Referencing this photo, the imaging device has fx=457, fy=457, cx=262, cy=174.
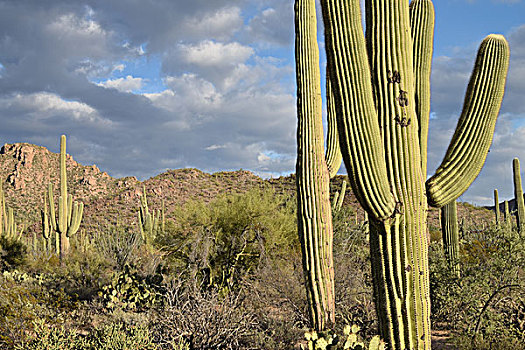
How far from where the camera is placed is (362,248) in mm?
11039

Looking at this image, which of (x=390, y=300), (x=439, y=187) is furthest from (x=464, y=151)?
(x=390, y=300)

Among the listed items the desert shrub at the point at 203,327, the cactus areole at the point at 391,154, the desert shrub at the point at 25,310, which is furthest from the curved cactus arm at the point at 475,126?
the desert shrub at the point at 25,310

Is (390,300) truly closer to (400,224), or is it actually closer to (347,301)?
(400,224)

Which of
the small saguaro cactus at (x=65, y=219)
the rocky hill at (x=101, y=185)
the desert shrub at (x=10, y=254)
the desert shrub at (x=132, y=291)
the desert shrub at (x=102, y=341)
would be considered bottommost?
the desert shrub at (x=102, y=341)

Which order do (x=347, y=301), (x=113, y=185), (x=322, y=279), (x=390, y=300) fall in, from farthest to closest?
1. (x=113, y=185)
2. (x=347, y=301)
3. (x=322, y=279)
4. (x=390, y=300)

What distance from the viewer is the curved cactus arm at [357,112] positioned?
398 centimetres

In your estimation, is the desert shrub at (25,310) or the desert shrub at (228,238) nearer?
the desert shrub at (25,310)

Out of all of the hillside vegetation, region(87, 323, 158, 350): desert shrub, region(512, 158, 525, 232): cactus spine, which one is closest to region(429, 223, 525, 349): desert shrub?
the hillside vegetation

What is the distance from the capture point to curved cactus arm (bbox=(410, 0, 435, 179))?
4.76 meters

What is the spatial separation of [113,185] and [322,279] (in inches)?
1690

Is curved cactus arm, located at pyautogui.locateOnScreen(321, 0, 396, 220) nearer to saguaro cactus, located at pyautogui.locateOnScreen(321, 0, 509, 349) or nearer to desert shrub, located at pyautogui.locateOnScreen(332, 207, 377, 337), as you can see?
saguaro cactus, located at pyautogui.locateOnScreen(321, 0, 509, 349)

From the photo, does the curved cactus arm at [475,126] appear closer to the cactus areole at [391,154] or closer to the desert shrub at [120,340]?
the cactus areole at [391,154]

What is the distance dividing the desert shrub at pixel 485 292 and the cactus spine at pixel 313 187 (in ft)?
9.32

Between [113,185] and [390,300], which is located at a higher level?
[113,185]
